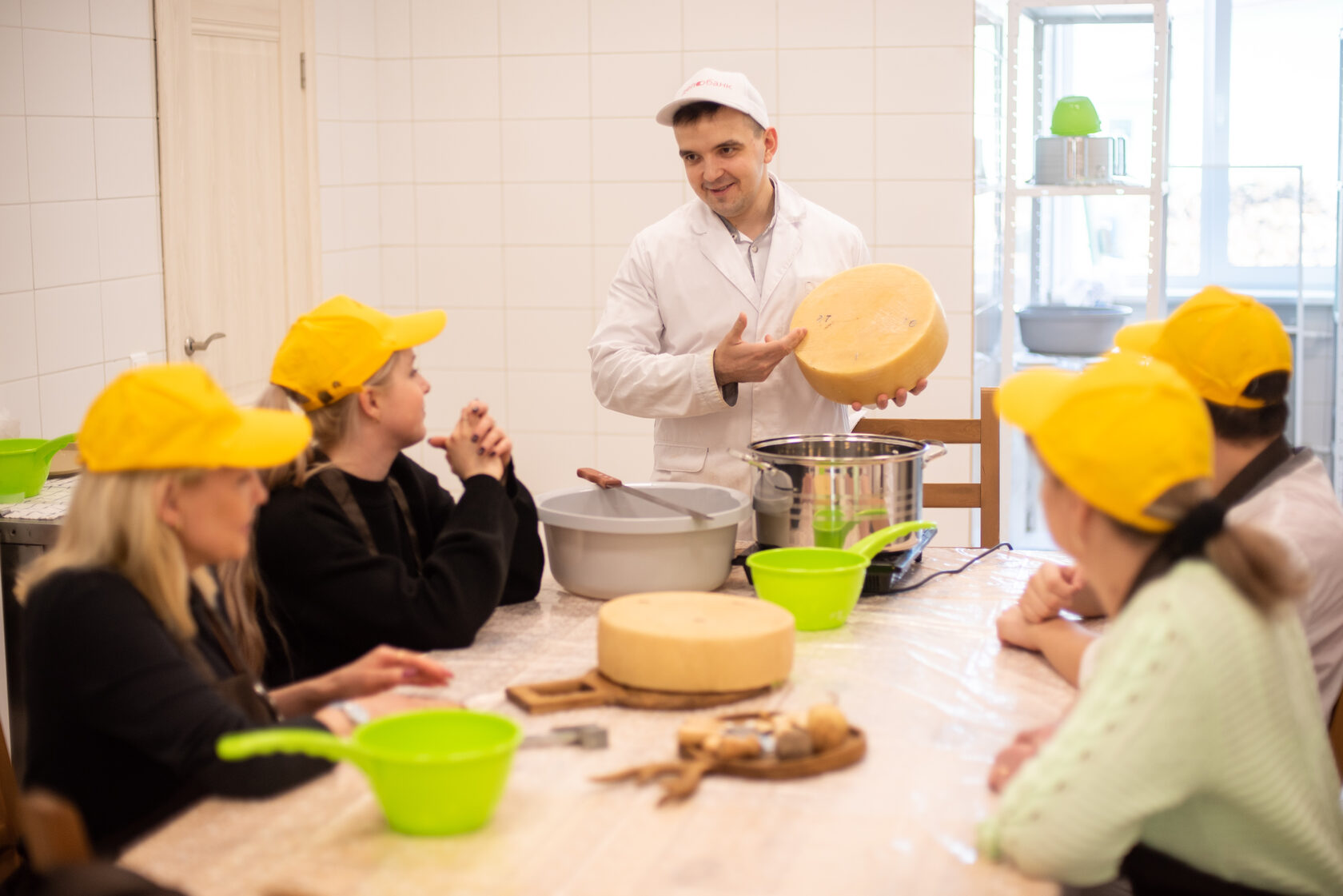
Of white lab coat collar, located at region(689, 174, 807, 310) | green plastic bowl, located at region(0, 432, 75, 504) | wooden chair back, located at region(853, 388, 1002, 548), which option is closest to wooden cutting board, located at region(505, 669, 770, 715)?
wooden chair back, located at region(853, 388, 1002, 548)

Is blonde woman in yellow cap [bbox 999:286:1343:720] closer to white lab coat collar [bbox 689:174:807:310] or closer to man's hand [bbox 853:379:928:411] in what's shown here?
man's hand [bbox 853:379:928:411]

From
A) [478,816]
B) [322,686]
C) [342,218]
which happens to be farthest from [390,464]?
[342,218]

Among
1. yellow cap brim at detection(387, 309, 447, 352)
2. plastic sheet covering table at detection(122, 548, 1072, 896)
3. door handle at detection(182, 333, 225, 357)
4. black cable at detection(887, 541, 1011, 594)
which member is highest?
yellow cap brim at detection(387, 309, 447, 352)

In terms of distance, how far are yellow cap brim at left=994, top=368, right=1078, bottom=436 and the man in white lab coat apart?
1287 mm

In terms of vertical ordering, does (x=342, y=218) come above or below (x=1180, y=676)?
above

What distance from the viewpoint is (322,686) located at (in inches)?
63.4

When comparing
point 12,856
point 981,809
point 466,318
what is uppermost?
point 466,318

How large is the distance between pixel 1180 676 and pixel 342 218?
3459mm

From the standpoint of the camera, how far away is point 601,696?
163cm

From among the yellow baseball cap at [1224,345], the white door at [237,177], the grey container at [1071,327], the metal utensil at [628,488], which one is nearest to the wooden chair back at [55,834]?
the metal utensil at [628,488]

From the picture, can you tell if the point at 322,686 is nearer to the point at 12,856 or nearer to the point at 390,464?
the point at 390,464

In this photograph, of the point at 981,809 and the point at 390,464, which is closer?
the point at 981,809

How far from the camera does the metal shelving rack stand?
367 cm

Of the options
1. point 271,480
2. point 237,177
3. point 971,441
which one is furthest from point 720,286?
point 237,177
